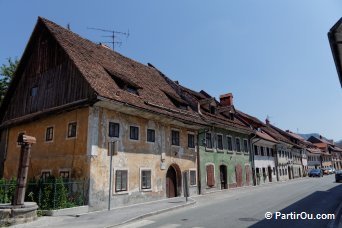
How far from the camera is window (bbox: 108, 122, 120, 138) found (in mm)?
15628

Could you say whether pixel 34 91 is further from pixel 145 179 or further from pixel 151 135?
pixel 145 179

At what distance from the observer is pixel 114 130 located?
52.0ft

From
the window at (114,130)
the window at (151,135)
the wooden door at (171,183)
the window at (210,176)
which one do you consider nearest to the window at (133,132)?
the window at (114,130)

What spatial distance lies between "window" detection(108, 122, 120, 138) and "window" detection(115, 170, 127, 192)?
1.94 meters

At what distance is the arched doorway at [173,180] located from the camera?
765 inches

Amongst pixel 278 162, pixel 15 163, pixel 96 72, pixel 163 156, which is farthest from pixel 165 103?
pixel 278 162

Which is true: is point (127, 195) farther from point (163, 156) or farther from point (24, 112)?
point (24, 112)

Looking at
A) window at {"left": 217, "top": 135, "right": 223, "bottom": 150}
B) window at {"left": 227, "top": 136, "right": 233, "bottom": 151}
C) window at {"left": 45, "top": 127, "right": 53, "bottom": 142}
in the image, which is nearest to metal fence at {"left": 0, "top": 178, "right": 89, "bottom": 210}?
window at {"left": 45, "top": 127, "right": 53, "bottom": 142}

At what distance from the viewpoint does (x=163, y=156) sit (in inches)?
737

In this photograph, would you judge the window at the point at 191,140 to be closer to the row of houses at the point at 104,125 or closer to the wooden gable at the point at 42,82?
the row of houses at the point at 104,125

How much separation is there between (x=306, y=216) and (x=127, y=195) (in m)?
8.70

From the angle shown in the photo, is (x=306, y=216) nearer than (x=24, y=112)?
Yes

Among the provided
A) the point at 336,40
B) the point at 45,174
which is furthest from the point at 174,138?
the point at 336,40

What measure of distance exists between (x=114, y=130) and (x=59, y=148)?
3.23m
